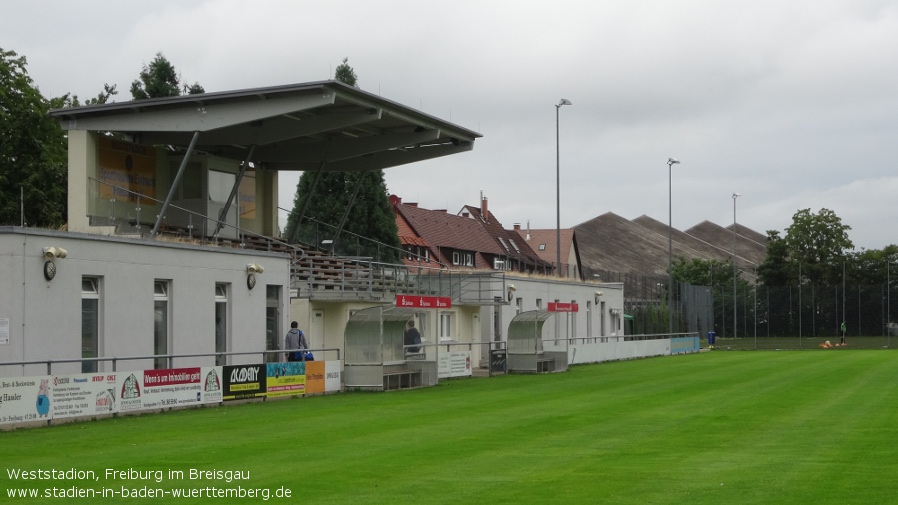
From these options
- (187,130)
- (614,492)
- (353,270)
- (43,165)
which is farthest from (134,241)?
(43,165)

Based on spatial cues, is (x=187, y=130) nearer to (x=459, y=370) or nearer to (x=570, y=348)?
(x=459, y=370)

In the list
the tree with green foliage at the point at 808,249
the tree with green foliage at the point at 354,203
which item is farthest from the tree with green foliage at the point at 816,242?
the tree with green foliage at the point at 354,203

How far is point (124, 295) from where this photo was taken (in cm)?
2644

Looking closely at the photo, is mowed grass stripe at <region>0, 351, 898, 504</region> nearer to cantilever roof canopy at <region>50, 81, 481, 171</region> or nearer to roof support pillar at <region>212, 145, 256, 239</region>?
cantilever roof canopy at <region>50, 81, 481, 171</region>

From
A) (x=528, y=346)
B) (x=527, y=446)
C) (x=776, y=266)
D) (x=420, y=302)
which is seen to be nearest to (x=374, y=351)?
(x=420, y=302)

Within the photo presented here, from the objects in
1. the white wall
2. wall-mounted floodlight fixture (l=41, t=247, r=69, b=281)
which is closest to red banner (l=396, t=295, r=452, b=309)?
the white wall

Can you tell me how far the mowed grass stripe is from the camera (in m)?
13.1

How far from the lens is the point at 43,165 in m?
49.3

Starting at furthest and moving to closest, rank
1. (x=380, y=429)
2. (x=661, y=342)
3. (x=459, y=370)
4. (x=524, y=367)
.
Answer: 1. (x=661, y=342)
2. (x=524, y=367)
3. (x=459, y=370)
4. (x=380, y=429)

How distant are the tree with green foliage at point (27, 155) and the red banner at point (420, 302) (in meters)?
20.0

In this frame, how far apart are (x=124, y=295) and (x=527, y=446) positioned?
12.3 m

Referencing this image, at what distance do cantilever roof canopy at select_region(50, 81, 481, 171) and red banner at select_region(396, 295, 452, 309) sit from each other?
611 centimetres

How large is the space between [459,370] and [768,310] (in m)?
48.6

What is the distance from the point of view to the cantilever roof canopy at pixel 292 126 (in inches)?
1356
